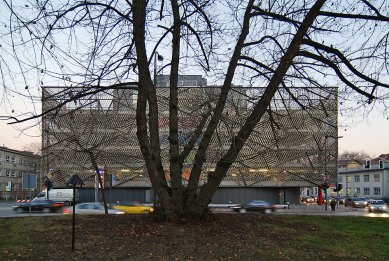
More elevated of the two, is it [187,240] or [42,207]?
[187,240]

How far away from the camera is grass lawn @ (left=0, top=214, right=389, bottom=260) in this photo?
961 centimetres

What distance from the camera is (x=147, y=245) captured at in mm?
10141

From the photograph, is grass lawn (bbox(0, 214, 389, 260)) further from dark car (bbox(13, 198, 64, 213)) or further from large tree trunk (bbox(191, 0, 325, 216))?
dark car (bbox(13, 198, 64, 213))

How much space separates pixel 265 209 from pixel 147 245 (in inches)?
1171

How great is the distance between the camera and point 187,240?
34.8ft

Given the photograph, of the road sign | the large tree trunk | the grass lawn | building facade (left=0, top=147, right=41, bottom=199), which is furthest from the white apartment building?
the large tree trunk

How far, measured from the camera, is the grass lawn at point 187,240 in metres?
9.61

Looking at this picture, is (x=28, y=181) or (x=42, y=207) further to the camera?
(x=42, y=207)

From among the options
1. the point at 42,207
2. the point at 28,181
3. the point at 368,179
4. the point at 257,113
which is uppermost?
the point at 257,113

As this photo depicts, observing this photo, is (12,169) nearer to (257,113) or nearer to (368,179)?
(368,179)

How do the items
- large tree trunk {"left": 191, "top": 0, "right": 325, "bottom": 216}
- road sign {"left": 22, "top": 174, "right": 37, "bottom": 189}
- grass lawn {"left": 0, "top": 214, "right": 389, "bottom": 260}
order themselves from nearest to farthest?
grass lawn {"left": 0, "top": 214, "right": 389, "bottom": 260} < large tree trunk {"left": 191, "top": 0, "right": 325, "bottom": 216} < road sign {"left": 22, "top": 174, "right": 37, "bottom": 189}

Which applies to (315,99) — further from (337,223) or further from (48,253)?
(48,253)

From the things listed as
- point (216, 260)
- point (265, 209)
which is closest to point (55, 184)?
point (265, 209)

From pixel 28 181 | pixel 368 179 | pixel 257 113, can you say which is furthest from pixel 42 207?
pixel 368 179
